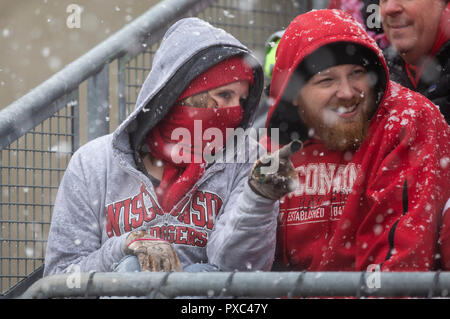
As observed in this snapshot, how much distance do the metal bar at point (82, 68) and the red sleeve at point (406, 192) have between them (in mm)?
1383

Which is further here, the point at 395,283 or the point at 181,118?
the point at 181,118

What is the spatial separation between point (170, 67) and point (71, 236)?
2.39ft

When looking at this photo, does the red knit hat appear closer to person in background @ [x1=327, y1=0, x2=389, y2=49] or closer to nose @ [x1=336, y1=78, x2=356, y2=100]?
nose @ [x1=336, y1=78, x2=356, y2=100]

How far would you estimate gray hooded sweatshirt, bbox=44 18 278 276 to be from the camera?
9.14ft

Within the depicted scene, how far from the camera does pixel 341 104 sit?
108 inches

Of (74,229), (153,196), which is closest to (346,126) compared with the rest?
(153,196)

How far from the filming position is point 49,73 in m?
8.35

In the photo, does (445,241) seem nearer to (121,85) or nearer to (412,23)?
(412,23)

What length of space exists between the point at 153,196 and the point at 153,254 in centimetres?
41

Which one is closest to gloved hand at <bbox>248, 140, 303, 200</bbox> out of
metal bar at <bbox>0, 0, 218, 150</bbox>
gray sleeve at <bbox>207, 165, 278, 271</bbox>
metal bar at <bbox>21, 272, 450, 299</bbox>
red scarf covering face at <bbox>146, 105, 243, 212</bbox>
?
gray sleeve at <bbox>207, 165, 278, 271</bbox>

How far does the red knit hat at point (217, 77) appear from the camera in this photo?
2.96 m

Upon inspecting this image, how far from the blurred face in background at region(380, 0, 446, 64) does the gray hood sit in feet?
1.79
